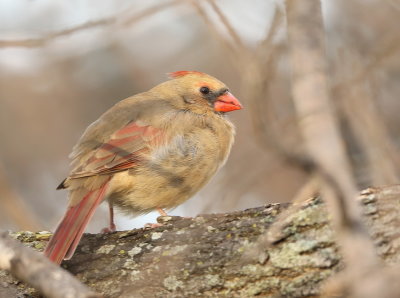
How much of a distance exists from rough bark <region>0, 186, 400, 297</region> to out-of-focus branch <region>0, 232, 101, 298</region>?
1.07 metres

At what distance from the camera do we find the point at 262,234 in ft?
10.1

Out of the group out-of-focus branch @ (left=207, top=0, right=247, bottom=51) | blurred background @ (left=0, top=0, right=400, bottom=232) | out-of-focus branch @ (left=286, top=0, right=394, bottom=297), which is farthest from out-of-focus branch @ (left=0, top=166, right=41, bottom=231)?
out-of-focus branch @ (left=286, top=0, right=394, bottom=297)

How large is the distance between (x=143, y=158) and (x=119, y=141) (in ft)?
0.62

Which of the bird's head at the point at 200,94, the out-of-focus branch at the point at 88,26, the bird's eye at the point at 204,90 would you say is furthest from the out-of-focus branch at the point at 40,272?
the bird's eye at the point at 204,90

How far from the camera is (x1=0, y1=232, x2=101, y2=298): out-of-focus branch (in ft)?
5.75

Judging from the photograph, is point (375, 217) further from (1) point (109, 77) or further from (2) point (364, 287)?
(1) point (109, 77)

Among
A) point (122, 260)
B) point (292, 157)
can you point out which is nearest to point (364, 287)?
point (292, 157)

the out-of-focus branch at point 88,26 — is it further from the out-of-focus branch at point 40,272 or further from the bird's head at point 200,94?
the bird's head at point 200,94

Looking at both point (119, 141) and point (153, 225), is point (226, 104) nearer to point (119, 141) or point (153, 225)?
point (119, 141)

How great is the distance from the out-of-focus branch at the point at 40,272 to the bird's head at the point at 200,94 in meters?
2.97

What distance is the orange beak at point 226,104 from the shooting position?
5.07 metres

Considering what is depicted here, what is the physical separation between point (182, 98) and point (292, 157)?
3770mm

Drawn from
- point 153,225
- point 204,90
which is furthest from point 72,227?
point 204,90

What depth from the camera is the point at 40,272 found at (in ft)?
6.15
